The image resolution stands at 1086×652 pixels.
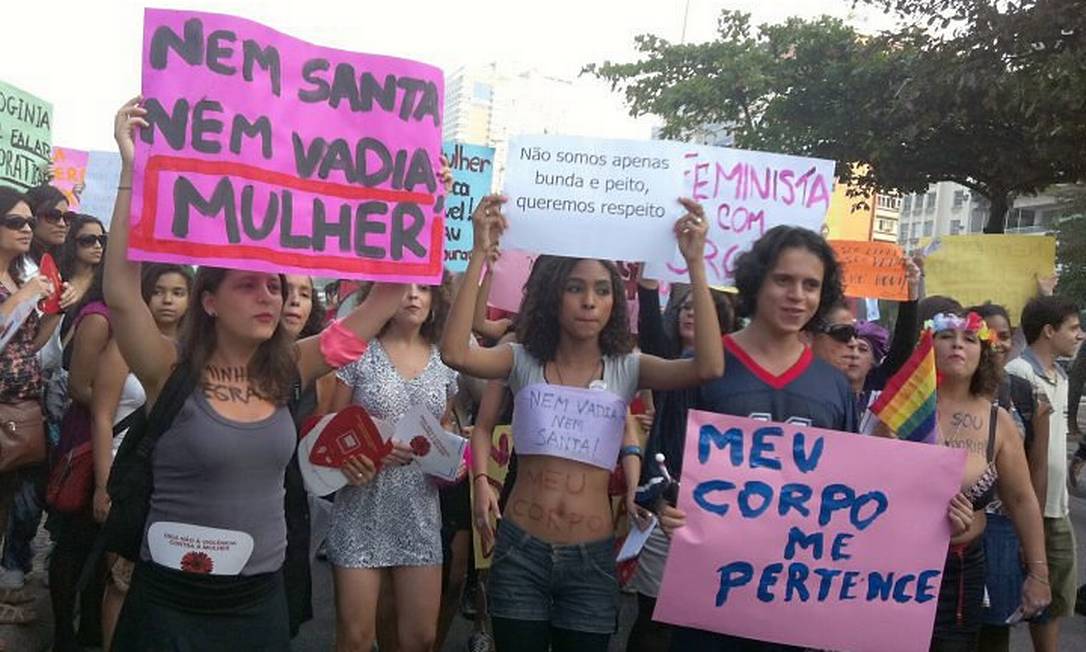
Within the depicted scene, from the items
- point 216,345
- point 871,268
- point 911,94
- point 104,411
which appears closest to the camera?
point 216,345

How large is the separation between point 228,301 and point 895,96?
1289 centimetres

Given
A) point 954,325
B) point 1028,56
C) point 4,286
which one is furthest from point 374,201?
point 1028,56

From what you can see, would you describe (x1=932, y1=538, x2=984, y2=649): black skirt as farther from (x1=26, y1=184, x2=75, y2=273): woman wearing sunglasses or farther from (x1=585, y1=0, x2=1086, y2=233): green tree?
(x1=585, y1=0, x2=1086, y2=233): green tree

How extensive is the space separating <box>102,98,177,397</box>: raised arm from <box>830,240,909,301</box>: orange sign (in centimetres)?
425

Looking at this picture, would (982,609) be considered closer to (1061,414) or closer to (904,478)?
(904,478)

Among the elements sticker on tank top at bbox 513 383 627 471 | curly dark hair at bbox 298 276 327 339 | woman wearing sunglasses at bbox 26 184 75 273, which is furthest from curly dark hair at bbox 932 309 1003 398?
woman wearing sunglasses at bbox 26 184 75 273

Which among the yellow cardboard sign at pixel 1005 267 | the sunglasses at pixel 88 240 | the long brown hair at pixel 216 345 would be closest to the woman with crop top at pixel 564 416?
the long brown hair at pixel 216 345

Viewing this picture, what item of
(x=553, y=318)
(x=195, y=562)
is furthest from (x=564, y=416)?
(x=195, y=562)

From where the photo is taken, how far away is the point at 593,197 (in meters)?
3.64

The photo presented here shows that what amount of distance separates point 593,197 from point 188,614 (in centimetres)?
195

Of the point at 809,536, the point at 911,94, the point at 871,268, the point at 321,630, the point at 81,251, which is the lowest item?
the point at 321,630

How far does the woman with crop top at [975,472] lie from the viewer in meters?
3.37

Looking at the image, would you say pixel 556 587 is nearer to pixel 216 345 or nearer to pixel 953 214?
pixel 216 345

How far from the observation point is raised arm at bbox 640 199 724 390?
2.99 m
